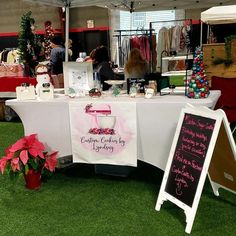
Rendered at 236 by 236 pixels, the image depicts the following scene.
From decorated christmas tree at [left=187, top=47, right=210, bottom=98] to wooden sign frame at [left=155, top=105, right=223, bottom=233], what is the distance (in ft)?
0.86

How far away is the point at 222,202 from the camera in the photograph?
2607 mm

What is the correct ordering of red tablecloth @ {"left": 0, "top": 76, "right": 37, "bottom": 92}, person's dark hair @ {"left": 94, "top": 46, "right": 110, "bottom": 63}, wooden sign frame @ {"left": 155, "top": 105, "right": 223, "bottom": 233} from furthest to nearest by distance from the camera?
red tablecloth @ {"left": 0, "top": 76, "right": 37, "bottom": 92}, person's dark hair @ {"left": 94, "top": 46, "right": 110, "bottom": 63}, wooden sign frame @ {"left": 155, "top": 105, "right": 223, "bottom": 233}

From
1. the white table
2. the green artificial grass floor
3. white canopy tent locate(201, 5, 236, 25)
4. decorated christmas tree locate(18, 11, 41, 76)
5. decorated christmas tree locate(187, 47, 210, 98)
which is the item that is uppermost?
white canopy tent locate(201, 5, 236, 25)

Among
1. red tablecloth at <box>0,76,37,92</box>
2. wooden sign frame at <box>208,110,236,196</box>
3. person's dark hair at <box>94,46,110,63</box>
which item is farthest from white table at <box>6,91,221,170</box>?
red tablecloth at <box>0,76,37,92</box>

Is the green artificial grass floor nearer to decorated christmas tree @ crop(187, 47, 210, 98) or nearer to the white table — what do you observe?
the white table

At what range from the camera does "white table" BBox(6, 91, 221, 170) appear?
2595 mm

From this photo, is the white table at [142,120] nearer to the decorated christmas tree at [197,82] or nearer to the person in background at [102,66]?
the decorated christmas tree at [197,82]

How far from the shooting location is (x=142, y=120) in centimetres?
267

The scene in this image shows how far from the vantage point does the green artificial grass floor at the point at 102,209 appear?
2.29 m

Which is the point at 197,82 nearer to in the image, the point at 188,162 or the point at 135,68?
the point at 188,162

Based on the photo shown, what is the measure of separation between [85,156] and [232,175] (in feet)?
3.81

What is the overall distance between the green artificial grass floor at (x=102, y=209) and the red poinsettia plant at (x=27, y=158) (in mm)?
224

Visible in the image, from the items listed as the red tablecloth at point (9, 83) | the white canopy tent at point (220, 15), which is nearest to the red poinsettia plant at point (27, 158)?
the red tablecloth at point (9, 83)

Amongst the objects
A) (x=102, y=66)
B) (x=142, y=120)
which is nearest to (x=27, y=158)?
(x=142, y=120)
